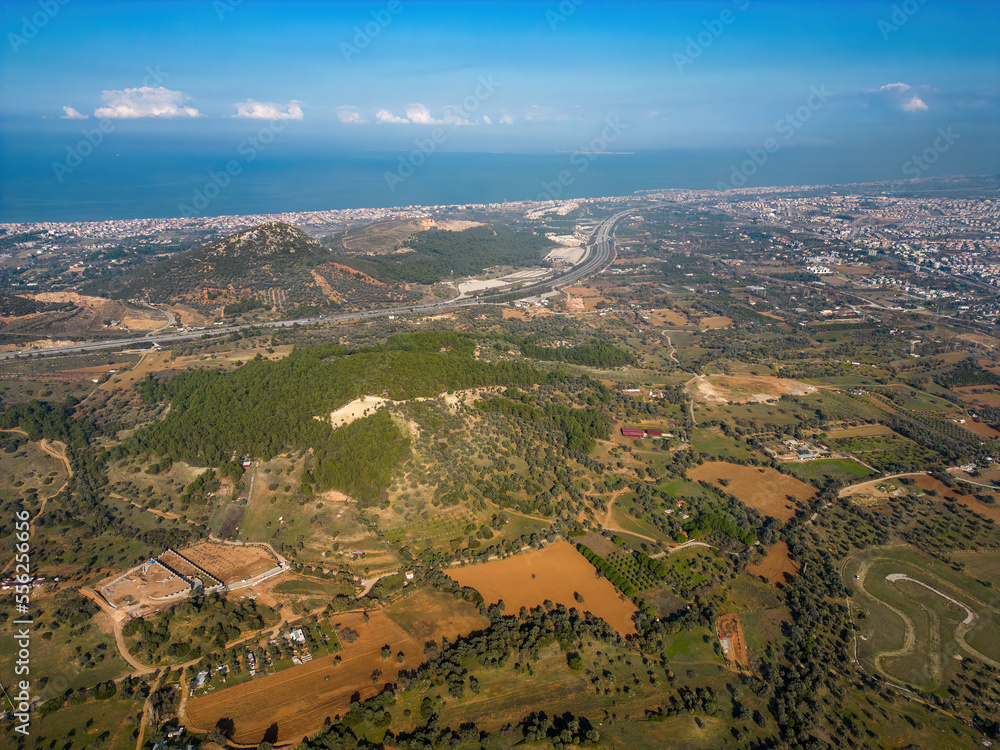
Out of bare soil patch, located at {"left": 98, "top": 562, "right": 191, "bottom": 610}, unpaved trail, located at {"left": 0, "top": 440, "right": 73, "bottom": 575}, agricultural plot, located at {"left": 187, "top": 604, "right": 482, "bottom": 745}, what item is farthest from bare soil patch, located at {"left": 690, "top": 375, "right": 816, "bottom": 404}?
unpaved trail, located at {"left": 0, "top": 440, "right": 73, "bottom": 575}

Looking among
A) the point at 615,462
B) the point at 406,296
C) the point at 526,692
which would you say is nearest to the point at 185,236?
the point at 406,296

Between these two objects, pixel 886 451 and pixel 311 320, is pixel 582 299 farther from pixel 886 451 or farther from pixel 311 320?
pixel 886 451

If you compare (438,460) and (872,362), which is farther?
(872,362)

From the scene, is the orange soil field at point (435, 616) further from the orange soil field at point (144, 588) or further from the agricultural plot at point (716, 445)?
the agricultural plot at point (716, 445)

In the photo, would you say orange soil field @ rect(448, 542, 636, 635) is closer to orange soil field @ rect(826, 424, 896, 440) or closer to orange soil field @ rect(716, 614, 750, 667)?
orange soil field @ rect(716, 614, 750, 667)

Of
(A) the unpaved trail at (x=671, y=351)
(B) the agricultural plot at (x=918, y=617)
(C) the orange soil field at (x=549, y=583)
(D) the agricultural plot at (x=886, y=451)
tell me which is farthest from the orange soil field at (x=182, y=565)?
(A) the unpaved trail at (x=671, y=351)

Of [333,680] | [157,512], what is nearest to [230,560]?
[157,512]

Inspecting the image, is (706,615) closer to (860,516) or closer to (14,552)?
(860,516)
